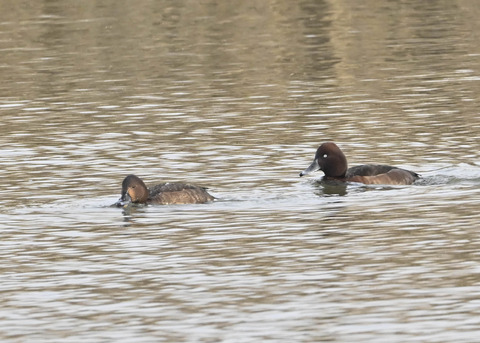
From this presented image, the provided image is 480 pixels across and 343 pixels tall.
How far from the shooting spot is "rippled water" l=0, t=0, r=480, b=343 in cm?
1329

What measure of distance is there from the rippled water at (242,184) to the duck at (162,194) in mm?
141

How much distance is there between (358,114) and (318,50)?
1152cm

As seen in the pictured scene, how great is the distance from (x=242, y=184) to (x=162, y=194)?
1.52 metres

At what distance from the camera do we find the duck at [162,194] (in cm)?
1911

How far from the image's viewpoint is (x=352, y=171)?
21.0 metres

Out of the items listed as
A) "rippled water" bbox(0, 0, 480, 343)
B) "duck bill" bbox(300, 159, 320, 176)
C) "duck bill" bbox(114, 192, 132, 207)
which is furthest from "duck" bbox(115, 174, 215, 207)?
"duck bill" bbox(300, 159, 320, 176)

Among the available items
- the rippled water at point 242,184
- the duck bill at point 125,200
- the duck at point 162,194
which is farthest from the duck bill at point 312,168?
the duck bill at point 125,200

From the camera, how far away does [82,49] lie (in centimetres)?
4091

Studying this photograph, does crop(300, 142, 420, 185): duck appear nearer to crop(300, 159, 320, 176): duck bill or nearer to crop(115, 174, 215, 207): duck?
crop(300, 159, 320, 176): duck bill

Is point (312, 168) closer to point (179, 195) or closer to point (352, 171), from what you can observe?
point (352, 171)

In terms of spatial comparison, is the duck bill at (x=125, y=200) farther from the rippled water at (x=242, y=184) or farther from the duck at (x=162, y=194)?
the rippled water at (x=242, y=184)

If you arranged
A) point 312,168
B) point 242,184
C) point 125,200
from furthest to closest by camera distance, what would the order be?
point 312,168
point 242,184
point 125,200

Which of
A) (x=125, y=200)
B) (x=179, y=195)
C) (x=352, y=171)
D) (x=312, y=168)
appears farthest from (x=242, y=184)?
(x=125, y=200)

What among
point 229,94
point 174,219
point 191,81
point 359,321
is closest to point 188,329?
point 359,321
